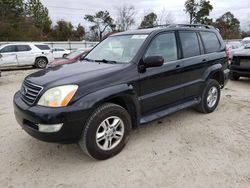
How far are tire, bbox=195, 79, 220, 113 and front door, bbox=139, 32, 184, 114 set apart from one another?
30.3 inches

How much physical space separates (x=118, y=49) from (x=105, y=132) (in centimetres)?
147

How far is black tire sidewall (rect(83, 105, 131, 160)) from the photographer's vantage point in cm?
265

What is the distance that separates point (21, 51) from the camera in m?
12.1

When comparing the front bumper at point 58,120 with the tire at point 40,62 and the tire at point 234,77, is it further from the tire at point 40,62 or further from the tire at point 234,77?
the tire at point 40,62

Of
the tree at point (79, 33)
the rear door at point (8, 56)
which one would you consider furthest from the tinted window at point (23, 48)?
the tree at point (79, 33)

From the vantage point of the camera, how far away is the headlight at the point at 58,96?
249 cm

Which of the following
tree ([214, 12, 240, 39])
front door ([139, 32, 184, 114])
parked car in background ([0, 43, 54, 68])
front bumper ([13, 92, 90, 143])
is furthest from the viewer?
tree ([214, 12, 240, 39])

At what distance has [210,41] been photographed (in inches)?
179

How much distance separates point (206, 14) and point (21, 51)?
134 feet

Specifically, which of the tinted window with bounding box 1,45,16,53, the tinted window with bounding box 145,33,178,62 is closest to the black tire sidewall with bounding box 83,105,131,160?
the tinted window with bounding box 145,33,178,62

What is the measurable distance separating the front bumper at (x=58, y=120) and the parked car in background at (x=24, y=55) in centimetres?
1044

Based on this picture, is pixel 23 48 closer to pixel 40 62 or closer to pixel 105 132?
pixel 40 62

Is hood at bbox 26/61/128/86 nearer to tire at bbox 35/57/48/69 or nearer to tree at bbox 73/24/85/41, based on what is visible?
tire at bbox 35/57/48/69

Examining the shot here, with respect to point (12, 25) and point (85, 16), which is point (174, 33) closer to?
point (12, 25)
